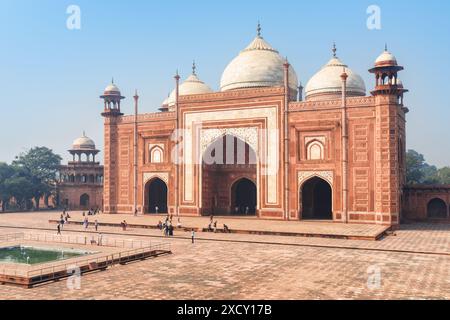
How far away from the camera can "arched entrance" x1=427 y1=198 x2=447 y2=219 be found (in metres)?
28.8

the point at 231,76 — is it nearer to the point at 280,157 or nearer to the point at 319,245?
the point at 280,157

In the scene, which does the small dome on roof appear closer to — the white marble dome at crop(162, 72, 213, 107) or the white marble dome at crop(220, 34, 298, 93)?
the white marble dome at crop(220, 34, 298, 93)

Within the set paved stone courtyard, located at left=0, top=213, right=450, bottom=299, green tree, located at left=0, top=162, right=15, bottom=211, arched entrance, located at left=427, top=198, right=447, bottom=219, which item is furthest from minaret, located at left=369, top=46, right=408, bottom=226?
green tree, located at left=0, top=162, right=15, bottom=211

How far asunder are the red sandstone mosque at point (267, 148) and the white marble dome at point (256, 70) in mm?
83

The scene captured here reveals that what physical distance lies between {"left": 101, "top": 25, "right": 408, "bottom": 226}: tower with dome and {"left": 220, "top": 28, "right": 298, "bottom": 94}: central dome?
8 cm

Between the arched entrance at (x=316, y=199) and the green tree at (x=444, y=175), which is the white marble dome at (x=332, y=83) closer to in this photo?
the arched entrance at (x=316, y=199)

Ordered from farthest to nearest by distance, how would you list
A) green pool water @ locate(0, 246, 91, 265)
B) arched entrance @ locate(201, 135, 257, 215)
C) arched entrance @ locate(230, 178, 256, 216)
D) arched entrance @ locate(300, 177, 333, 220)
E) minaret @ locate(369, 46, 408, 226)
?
arched entrance @ locate(230, 178, 256, 216)
arched entrance @ locate(201, 135, 257, 215)
arched entrance @ locate(300, 177, 333, 220)
minaret @ locate(369, 46, 408, 226)
green pool water @ locate(0, 246, 91, 265)

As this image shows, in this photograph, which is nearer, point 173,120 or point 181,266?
point 181,266

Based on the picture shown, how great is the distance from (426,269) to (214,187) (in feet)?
66.9

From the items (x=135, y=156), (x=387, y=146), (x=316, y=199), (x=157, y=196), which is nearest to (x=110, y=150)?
(x=135, y=156)

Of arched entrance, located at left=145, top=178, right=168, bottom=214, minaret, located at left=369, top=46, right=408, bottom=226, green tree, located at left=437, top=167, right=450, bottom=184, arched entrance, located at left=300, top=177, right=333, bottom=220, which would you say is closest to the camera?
minaret, located at left=369, top=46, right=408, bottom=226

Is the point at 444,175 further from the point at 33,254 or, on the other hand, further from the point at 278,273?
the point at 33,254

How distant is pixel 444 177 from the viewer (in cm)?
6191
